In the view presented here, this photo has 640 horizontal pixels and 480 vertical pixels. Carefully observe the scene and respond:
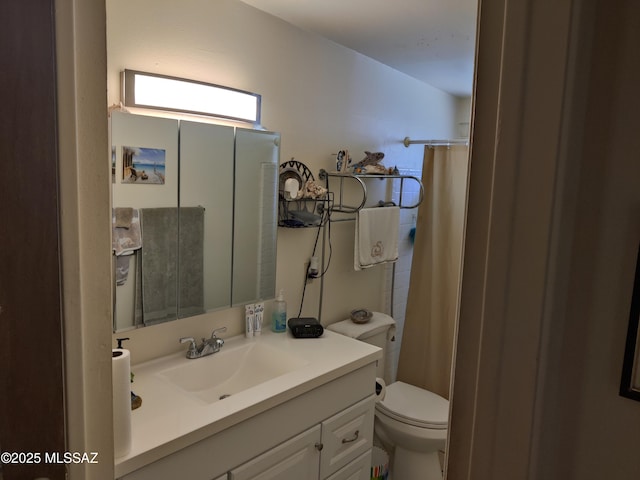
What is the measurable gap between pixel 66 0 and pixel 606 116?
752 millimetres

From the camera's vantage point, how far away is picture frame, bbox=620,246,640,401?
0.42 metres

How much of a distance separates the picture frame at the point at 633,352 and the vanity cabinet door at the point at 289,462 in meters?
1.26

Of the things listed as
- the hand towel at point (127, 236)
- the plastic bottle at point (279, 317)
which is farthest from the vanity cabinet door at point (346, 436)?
the hand towel at point (127, 236)

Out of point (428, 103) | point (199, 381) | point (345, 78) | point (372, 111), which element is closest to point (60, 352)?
point (199, 381)

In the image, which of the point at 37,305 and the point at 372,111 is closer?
the point at 37,305

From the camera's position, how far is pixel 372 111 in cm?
255

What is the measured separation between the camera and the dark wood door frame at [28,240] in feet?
2.09

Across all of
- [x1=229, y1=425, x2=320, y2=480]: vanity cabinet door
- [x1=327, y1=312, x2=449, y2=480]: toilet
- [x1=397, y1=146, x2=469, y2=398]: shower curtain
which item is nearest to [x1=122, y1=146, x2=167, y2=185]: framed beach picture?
[x1=229, y1=425, x2=320, y2=480]: vanity cabinet door

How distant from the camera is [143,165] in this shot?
1595mm

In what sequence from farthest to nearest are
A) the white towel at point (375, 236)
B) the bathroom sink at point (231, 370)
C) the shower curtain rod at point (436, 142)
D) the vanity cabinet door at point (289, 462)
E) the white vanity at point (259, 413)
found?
the shower curtain rod at point (436, 142) → the white towel at point (375, 236) → the bathroom sink at point (231, 370) → the vanity cabinet door at point (289, 462) → the white vanity at point (259, 413)

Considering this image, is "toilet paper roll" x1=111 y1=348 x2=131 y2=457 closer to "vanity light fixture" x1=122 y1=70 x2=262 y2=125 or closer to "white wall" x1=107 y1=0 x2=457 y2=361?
"white wall" x1=107 y1=0 x2=457 y2=361

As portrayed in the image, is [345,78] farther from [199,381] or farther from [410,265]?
[199,381]

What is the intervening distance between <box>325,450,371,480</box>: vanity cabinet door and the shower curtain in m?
1.03

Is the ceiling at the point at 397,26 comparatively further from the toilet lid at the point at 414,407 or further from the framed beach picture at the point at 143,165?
the toilet lid at the point at 414,407
